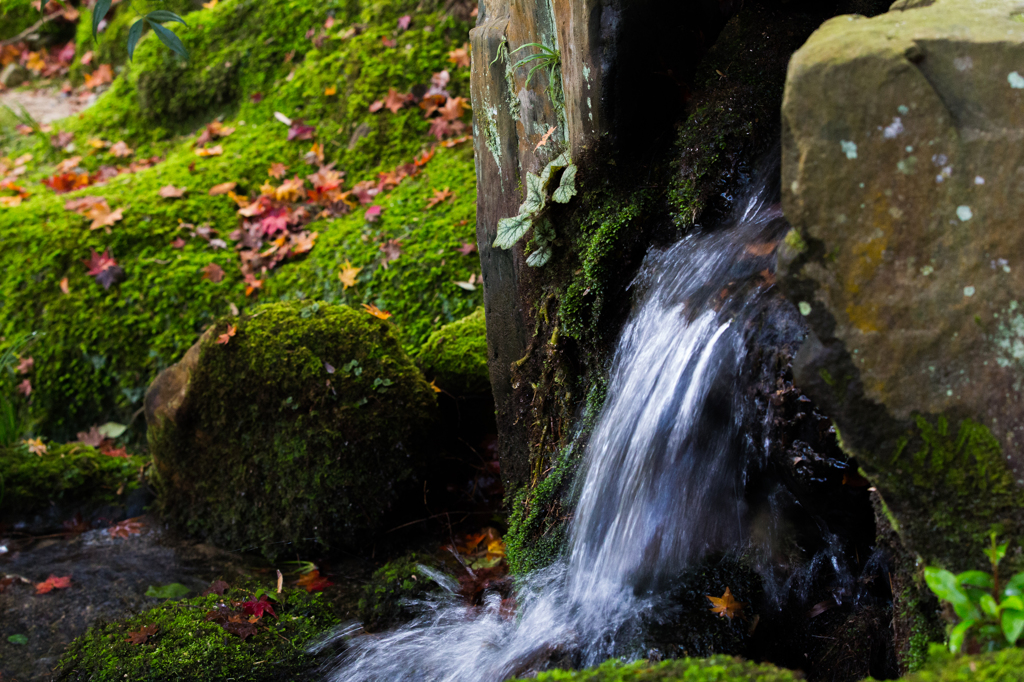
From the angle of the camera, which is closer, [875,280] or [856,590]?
[875,280]

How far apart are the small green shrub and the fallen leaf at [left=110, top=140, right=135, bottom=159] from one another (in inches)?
292

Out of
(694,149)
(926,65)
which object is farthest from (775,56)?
(926,65)

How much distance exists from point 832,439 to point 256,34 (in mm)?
6788

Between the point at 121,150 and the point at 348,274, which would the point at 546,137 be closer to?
the point at 348,274

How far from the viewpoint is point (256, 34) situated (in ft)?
22.9

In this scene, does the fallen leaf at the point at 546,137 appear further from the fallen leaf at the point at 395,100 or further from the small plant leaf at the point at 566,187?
the fallen leaf at the point at 395,100

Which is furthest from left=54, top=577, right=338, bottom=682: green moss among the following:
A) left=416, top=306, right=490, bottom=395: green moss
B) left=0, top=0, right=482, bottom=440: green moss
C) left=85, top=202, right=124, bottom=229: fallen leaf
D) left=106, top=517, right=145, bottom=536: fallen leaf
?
left=85, top=202, right=124, bottom=229: fallen leaf

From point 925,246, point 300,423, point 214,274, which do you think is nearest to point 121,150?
point 214,274

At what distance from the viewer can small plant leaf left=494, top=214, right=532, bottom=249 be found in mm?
3033

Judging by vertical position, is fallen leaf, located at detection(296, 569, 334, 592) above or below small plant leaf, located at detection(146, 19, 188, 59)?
below

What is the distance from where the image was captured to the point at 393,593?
11.2 feet

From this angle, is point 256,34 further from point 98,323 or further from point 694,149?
point 694,149

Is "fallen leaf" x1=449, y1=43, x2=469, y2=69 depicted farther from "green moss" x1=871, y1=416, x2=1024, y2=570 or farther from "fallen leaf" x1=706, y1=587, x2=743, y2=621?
"green moss" x1=871, y1=416, x2=1024, y2=570

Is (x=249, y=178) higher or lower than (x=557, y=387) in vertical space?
higher
